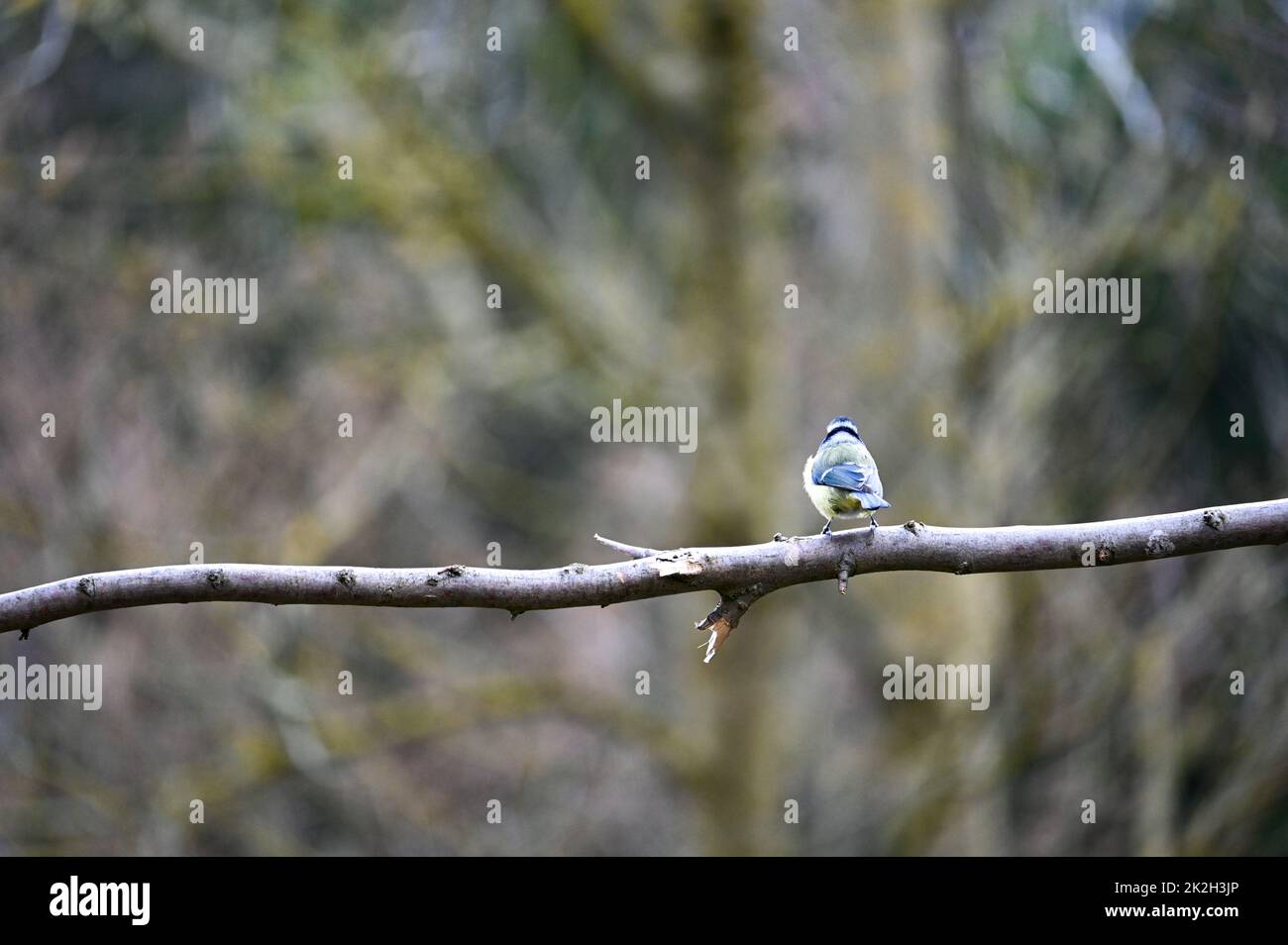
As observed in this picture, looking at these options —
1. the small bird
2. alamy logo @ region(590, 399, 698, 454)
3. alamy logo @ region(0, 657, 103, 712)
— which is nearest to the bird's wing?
the small bird

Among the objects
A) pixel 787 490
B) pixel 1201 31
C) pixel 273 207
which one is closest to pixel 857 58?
pixel 1201 31

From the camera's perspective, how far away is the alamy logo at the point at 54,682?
1070 centimetres

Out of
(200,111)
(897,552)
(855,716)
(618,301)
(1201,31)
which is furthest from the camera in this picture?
(855,716)

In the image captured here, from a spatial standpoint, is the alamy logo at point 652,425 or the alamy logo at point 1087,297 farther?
the alamy logo at point 652,425

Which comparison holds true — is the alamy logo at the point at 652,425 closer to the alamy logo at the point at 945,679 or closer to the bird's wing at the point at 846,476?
the alamy logo at the point at 945,679

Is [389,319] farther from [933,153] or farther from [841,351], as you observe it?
[933,153]

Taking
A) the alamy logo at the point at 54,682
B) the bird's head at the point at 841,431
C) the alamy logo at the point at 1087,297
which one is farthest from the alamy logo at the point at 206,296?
the bird's head at the point at 841,431

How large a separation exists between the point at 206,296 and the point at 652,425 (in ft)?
12.4

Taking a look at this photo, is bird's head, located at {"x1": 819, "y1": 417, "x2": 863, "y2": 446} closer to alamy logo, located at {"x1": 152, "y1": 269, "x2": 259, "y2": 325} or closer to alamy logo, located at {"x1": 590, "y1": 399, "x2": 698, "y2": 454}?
alamy logo, located at {"x1": 590, "y1": 399, "x2": 698, "y2": 454}

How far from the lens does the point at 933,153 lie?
35.5 ft

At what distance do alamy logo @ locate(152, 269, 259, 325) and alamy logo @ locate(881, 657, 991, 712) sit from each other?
6094 mm

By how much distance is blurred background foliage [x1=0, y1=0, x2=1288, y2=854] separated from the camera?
1025cm

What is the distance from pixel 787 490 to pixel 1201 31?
471cm

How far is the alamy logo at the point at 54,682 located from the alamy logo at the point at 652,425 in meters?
4.85
